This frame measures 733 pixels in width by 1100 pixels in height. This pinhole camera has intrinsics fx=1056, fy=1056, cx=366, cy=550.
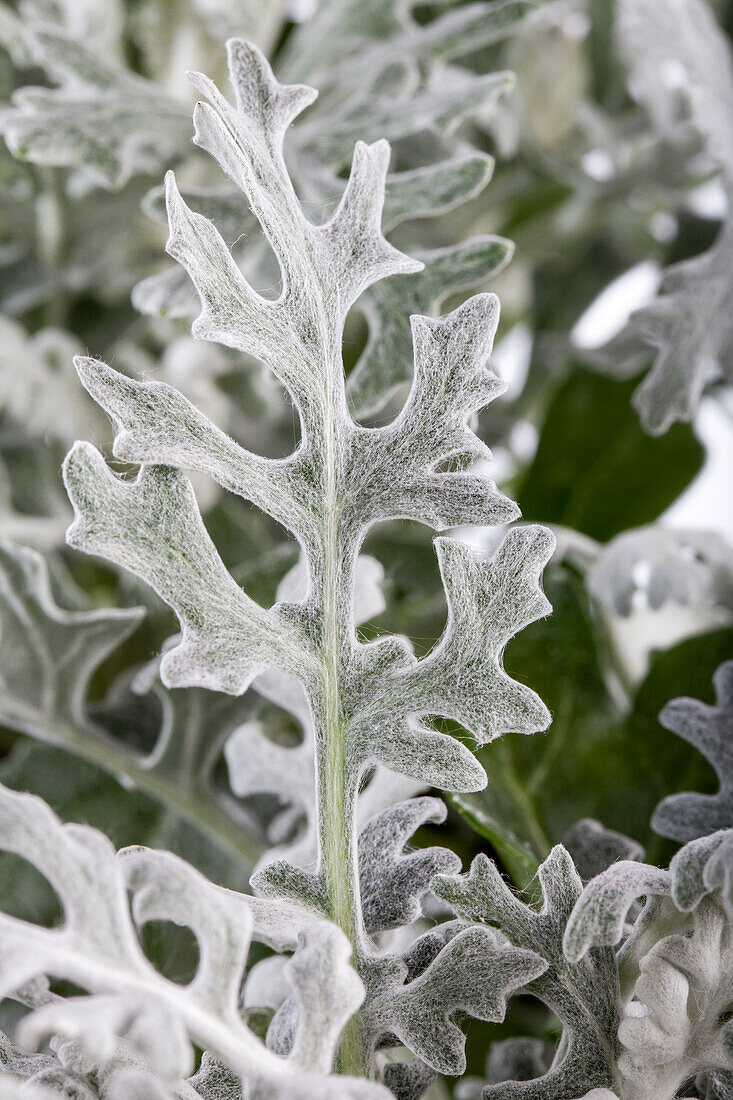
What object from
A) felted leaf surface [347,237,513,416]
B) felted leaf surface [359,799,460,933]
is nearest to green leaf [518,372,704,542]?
felted leaf surface [347,237,513,416]

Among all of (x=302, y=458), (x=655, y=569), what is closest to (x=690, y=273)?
(x=655, y=569)

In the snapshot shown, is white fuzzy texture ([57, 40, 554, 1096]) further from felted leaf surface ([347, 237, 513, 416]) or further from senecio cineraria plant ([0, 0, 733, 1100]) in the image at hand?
felted leaf surface ([347, 237, 513, 416])

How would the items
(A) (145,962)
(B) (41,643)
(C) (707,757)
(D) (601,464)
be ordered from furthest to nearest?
(D) (601,464) < (B) (41,643) < (C) (707,757) < (A) (145,962)

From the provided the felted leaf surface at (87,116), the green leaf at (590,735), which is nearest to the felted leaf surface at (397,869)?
the green leaf at (590,735)

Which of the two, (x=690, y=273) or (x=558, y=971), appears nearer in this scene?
(x=558, y=971)

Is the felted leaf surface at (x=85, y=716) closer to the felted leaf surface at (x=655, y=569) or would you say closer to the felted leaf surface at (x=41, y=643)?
the felted leaf surface at (x=41, y=643)

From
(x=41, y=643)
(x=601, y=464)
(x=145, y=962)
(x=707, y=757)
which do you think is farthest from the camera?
(x=601, y=464)

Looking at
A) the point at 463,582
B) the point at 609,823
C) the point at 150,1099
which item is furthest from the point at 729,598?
the point at 150,1099

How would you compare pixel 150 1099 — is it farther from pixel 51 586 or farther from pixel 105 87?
pixel 105 87

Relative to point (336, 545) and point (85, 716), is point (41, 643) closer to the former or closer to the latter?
point (85, 716)
